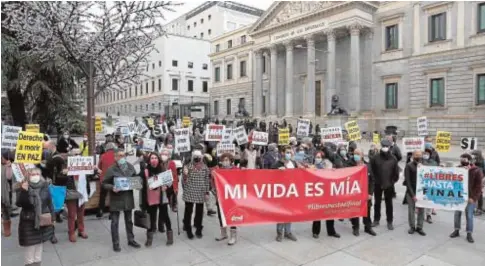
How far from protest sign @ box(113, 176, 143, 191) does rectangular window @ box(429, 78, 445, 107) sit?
32.8m

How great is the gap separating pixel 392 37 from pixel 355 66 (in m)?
4.31

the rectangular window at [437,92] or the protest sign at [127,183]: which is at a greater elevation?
the rectangular window at [437,92]

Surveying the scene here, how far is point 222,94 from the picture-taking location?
6266 centimetres

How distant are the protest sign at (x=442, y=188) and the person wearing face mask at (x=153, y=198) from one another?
15.7ft

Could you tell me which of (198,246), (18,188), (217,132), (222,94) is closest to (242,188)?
(198,246)

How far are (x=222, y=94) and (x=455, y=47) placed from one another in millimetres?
A: 36515

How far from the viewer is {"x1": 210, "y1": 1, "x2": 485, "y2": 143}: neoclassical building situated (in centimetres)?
3186

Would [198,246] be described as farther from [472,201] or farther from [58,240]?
[472,201]

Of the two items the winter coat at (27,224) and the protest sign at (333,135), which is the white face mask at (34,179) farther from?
the protest sign at (333,135)

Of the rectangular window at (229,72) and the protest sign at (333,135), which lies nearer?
the protest sign at (333,135)

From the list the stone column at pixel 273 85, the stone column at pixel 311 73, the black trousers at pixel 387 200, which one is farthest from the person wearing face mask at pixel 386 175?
the stone column at pixel 273 85

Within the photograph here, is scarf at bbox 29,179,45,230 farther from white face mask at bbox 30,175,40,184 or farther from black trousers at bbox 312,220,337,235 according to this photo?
black trousers at bbox 312,220,337,235

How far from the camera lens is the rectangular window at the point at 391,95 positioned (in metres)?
37.3

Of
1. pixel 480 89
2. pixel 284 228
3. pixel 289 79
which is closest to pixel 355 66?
pixel 289 79
